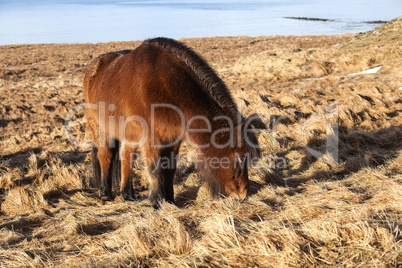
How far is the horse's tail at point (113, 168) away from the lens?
482 cm

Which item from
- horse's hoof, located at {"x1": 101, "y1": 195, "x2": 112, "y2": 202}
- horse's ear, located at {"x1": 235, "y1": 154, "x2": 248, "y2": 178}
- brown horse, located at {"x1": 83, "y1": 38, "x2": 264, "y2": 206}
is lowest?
horse's hoof, located at {"x1": 101, "y1": 195, "x2": 112, "y2": 202}

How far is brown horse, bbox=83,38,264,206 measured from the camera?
136 inches

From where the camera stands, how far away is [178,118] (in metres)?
3.45

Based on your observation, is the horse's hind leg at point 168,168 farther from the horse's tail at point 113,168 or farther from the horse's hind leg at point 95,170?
the horse's hind leg at point 95,170

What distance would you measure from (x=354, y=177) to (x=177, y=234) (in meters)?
2.63

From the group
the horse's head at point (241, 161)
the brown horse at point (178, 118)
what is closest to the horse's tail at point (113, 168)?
the brown horse at point (178, 118)

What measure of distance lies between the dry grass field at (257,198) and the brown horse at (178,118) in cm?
35

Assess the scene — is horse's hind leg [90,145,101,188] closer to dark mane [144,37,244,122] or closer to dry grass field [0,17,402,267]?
dry grass field [0,17,402,267]

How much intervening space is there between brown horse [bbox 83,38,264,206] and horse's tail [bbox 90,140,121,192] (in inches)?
33.0

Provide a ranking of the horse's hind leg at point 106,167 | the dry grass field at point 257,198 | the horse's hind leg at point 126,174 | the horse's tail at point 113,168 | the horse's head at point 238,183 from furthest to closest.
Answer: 1. the horse's tail at point 113,168
2. the horse's hind leg at point 106,167
3. the horse's hind leg at point 126,174
4. the horse's head at point 238,183
5. the dry grass field at point 257,198

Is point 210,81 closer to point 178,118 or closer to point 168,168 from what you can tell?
point 178,118

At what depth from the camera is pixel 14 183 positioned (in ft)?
16.1

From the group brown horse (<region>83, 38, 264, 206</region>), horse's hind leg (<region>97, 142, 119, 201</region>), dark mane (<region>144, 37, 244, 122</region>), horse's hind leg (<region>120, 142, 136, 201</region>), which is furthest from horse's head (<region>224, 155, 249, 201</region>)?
horse's hind leg (<region>97, 142, 119, 201</region>)

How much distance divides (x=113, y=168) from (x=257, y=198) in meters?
2.25
